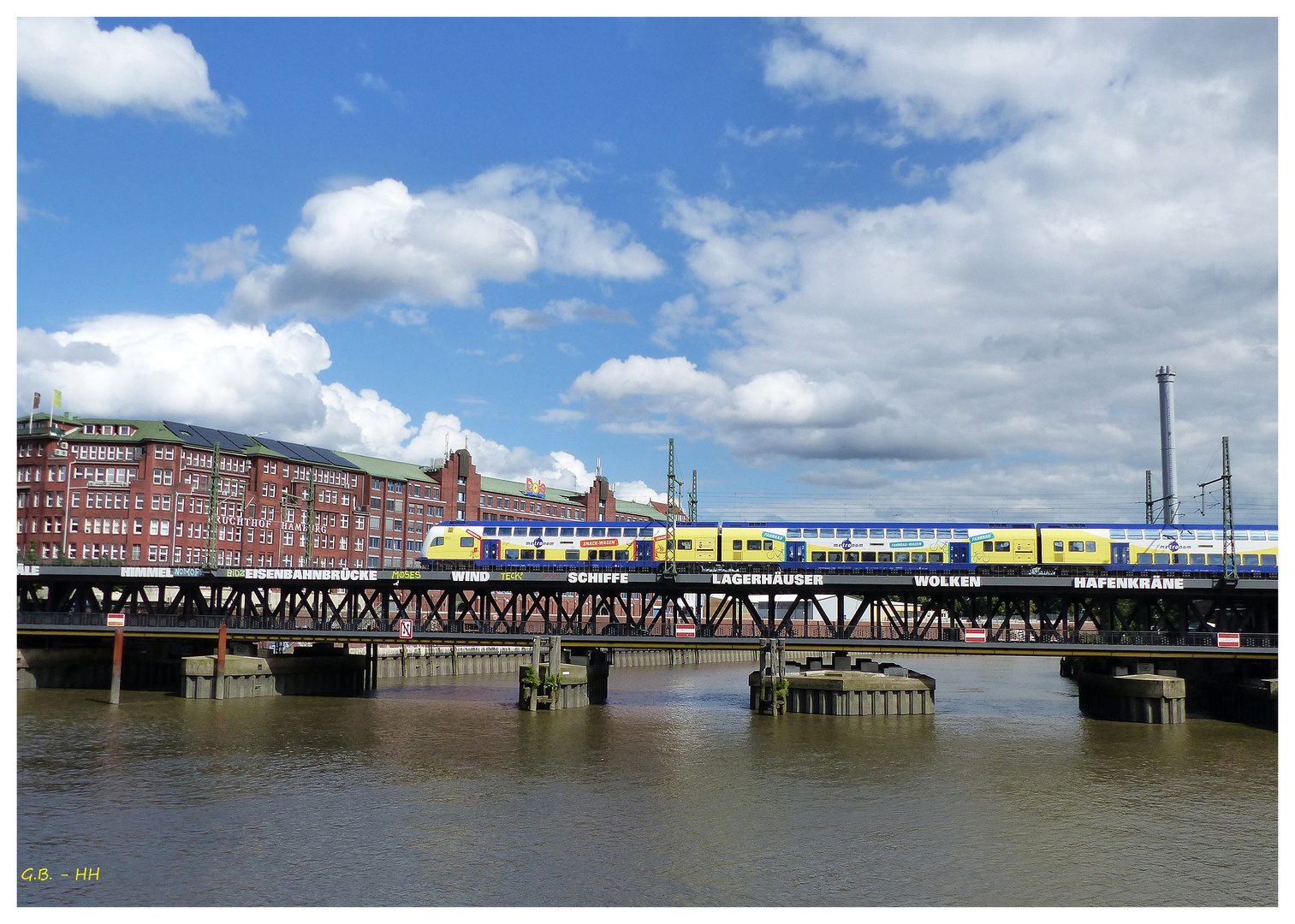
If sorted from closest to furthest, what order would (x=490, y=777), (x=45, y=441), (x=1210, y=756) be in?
(x=490, y=777), (x=1210, y=756), (x=45, y=441)

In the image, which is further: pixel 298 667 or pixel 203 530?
pixel 203 530

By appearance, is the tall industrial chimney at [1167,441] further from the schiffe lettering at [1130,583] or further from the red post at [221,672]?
the red post at [221,672]

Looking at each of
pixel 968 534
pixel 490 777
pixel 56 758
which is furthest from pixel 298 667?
pixel 968 534

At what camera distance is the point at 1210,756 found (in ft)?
187

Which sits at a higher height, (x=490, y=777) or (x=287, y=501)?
(x=287, y=501)

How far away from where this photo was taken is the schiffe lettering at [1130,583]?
2808 inches

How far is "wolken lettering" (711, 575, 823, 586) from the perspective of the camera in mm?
74125

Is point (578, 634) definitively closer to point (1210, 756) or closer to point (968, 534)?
point (968, 534)

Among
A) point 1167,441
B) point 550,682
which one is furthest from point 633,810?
point 1167,441

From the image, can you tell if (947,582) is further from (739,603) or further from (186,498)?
(186,498)

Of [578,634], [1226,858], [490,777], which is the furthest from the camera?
[578,634]

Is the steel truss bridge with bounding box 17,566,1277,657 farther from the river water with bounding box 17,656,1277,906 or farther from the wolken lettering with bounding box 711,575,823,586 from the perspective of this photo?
the river water with bounding box 17,656,1277,906

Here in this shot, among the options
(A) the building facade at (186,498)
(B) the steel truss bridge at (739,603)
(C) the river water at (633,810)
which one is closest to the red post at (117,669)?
(C) the river water at (633,810)

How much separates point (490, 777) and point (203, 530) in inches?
3940
